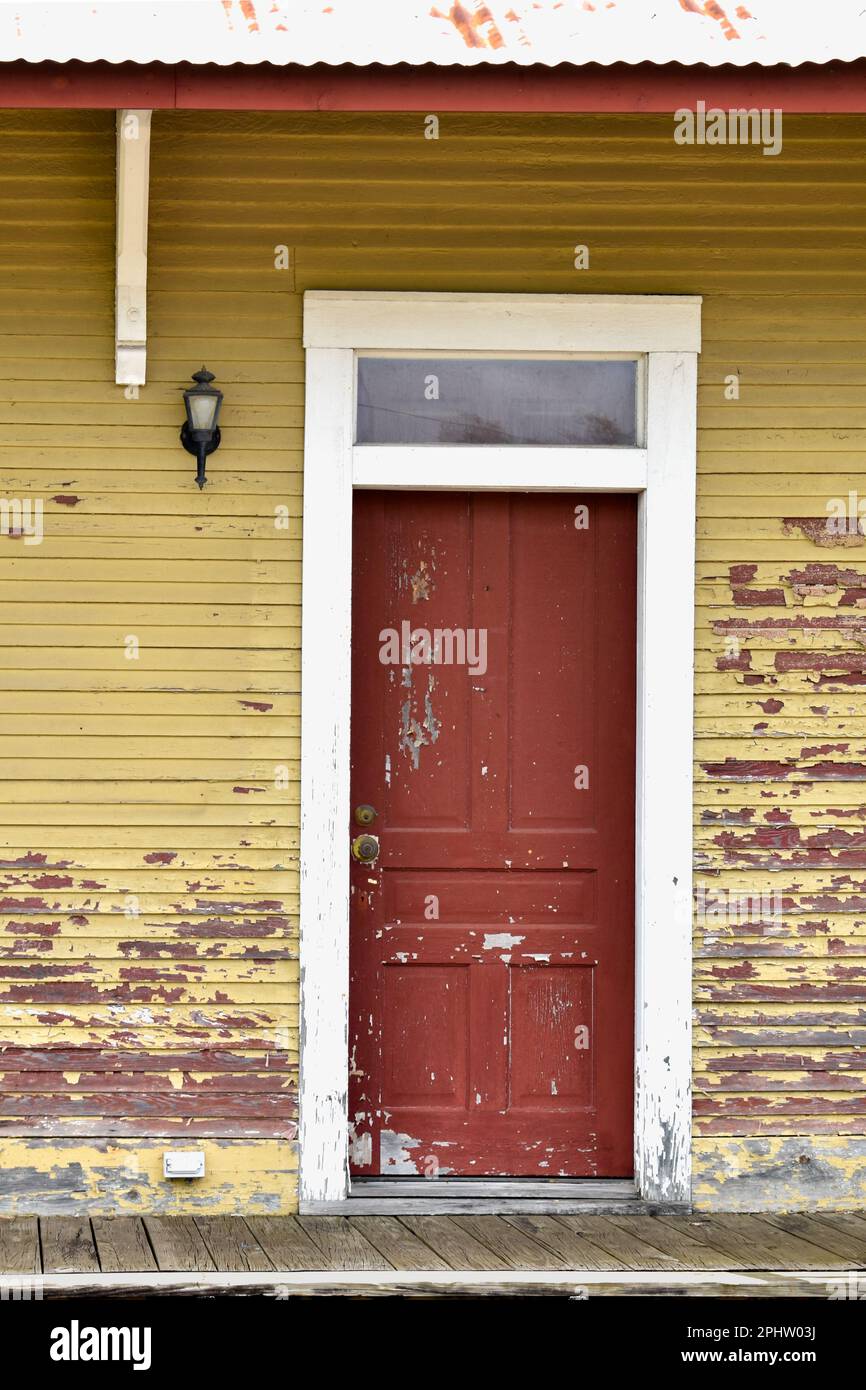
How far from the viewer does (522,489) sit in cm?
519

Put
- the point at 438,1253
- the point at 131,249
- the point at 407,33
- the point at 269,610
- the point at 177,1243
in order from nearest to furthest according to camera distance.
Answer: the point at 407,33, the point at 438,1253, the point at 177,1243, the point at 131,249, the point at 269,610

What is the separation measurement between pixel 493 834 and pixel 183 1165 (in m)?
1.45

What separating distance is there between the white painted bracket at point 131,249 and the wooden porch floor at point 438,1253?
105 inches

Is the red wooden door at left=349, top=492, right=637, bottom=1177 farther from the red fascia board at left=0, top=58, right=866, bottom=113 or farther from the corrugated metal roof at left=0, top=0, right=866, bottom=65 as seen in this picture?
the corrugated metal roof at left=0, top=0, right=866, bottom=65

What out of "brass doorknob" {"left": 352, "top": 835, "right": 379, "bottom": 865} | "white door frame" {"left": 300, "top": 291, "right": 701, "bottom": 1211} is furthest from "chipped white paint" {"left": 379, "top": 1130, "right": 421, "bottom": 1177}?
"brass doorknob" {"left": 352, "top": 835, "right": 379, "bottom": 865}

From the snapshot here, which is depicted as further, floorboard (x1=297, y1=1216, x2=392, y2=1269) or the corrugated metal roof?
floorboard (x1=297, y1=1216, x2=392, y2=1269)

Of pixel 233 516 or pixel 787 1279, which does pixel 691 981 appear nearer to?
pixel 787 1279

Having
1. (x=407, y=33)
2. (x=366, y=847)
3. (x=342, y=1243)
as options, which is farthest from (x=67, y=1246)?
(x=407, y=33)

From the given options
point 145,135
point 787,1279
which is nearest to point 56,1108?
point 787,1279

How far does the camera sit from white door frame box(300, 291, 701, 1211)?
505cm

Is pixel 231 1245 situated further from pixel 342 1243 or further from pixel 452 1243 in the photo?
pixel 452 1243

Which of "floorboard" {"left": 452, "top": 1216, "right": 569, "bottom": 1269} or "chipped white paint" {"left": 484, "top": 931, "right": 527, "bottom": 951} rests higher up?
"chipped white paint" {"left": 484, "top": 931, "right": 527, "bottom": 951}

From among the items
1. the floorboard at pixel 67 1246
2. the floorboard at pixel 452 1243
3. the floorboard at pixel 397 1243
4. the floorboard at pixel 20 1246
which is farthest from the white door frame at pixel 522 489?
the floorboard at pixel 20 1246

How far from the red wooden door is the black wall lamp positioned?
0.54 metres
